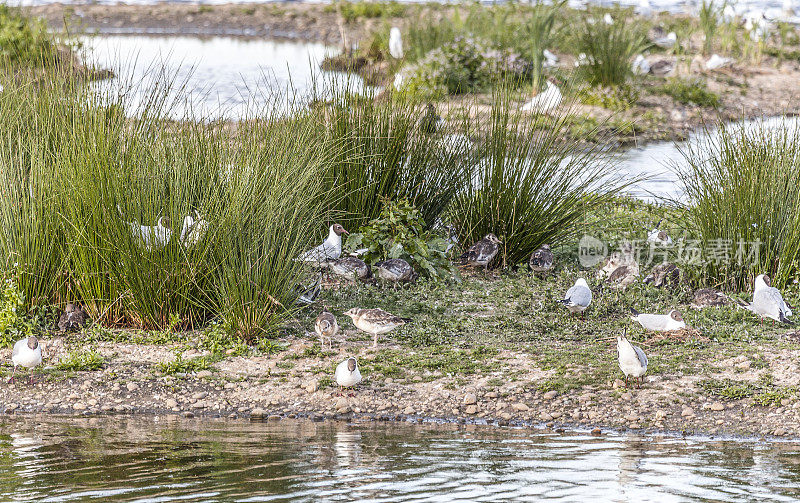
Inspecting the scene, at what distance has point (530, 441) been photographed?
5219mm

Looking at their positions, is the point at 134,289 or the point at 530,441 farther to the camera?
the point at 134,289

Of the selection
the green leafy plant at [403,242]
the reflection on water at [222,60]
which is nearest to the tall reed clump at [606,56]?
the reflection on water at [222,60]

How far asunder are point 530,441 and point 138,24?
22443mm

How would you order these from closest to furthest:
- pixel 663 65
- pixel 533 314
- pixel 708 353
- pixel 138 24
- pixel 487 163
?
pixel 708 353
pixel 533 314
pixel 487 163
pixel 663 65
pixel 138 24

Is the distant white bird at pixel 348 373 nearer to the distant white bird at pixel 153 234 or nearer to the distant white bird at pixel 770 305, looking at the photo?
the distant white bird at pixel 153 234

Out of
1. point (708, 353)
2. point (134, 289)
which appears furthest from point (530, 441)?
point (134, 289)

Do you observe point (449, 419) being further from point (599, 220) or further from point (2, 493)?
point (599, 220)

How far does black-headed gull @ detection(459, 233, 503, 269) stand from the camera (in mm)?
8133

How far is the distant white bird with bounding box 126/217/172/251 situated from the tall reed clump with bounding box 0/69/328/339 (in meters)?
0.01

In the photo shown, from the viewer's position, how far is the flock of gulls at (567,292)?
A: 5.95 m

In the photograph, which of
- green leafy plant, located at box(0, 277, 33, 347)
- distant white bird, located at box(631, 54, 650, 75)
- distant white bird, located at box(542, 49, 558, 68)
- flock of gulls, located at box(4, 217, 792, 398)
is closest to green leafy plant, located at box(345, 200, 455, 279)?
flock of gulls, located at box(4, 217, 792, 398)

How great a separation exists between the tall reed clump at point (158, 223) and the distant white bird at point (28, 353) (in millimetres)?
734

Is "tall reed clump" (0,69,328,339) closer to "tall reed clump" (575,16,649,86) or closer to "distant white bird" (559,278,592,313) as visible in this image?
"distant white bird" (559,278,592,313)

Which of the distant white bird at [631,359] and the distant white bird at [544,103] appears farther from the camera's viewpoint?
the distant white bird at [544,103]
